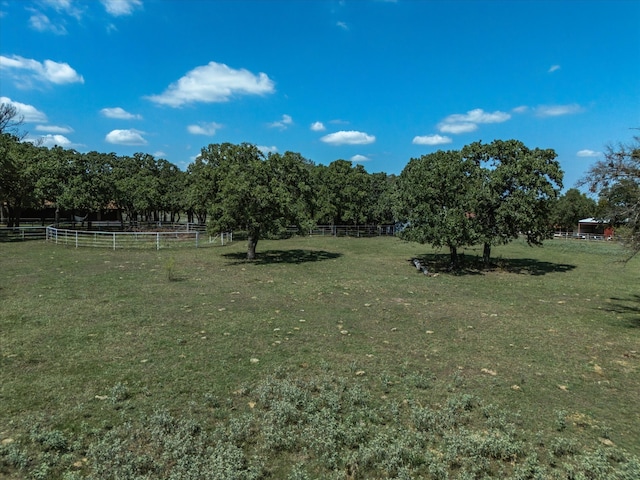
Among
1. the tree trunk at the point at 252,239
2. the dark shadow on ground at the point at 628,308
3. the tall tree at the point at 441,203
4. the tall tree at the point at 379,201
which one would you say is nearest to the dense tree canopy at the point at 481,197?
the tall tree at the point at 441,203

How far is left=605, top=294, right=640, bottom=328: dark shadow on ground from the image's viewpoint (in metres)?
9.86

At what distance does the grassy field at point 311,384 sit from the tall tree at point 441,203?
494cm

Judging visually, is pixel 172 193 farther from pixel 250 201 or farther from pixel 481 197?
pixel 481 197

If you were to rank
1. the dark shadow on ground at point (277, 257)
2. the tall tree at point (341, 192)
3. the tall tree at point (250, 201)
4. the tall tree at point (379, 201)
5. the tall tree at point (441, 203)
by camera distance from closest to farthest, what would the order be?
1. the tall tree at point (441, 203)
2. the tall tree at point (250, 201)
3. the dark shadow on ground at point (277, 257)
4. the tall tree at point (341, 192)
5. the tall tree at point (379, 201)

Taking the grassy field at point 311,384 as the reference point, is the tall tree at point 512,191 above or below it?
above

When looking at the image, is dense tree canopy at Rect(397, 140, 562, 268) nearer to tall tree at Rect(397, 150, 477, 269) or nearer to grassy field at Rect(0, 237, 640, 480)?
tall tree at Rect(397, 150, 477, 269)

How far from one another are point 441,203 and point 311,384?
13722 millimetres

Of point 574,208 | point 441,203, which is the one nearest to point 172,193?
point 441,203

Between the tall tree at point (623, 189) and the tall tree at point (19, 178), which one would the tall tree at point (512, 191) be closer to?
the tall tree at point (623, 189)

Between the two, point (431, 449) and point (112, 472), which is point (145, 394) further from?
point (431, 449)

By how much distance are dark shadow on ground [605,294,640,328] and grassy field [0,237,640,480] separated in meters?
0.06

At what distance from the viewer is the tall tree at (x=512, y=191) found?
16859 millimetres

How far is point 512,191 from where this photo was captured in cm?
1745

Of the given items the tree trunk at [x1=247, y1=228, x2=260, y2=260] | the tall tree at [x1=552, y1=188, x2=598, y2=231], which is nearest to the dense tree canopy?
the tree trunk at [x1=247, y1=228, x2=260, y2=260]
